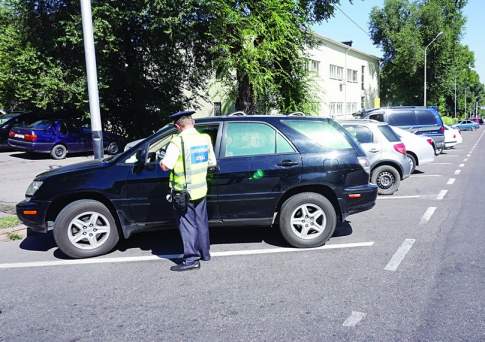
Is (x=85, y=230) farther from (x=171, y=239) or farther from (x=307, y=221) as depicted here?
(x=307, y=221)

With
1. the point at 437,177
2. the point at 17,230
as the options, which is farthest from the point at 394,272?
the point at 437,177

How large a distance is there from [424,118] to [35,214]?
1334 cm

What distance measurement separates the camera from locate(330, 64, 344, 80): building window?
4022 centimetres

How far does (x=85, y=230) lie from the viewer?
5461mm

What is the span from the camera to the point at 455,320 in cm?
357

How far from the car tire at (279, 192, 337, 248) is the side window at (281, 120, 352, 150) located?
2.28ft

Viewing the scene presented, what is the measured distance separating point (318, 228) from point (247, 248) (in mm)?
937

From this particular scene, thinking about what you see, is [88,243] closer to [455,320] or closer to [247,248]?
[247,248]

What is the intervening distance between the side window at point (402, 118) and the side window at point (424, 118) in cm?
16

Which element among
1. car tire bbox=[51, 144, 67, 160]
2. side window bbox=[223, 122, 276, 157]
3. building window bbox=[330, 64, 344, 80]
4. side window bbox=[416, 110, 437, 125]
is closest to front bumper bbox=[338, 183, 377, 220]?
side window bbox=[223, 122, 276, 157]

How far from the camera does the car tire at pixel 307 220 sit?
5617mm

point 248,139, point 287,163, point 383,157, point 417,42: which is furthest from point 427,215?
point 417,42

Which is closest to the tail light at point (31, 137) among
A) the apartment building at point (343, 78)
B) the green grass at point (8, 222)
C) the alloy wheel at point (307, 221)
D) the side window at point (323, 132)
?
the green grass at point (8, 222)

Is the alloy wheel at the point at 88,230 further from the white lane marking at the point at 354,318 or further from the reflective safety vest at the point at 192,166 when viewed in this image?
the white lane marking at the point at 354,318
